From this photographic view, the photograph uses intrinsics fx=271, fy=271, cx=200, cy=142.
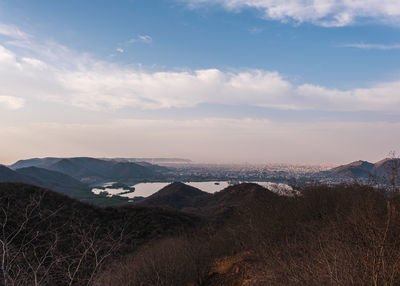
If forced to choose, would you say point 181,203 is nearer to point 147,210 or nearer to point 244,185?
point 244,185

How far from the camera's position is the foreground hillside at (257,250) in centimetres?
512

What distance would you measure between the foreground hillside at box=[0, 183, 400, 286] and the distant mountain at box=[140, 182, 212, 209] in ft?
106

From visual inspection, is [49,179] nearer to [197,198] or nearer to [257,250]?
[197,198]

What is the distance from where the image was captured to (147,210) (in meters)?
36.8

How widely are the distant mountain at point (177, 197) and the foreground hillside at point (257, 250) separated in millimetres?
32415

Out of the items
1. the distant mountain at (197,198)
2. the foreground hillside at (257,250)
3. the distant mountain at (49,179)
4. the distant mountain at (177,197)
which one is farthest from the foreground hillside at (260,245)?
the distant mountain at (49,179)

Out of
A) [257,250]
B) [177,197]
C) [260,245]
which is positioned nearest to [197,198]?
[177,197]

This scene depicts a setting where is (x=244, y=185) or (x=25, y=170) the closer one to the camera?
(x=244, y=185)

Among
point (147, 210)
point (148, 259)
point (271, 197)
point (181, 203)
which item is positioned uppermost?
point (271, 197)

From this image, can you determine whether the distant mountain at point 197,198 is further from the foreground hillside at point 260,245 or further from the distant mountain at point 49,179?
the distant mountain at point 49,179

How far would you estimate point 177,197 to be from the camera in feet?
224

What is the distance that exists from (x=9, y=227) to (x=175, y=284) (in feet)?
63.0

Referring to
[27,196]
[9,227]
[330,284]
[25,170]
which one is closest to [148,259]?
[330,284]

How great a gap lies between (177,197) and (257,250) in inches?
2244
